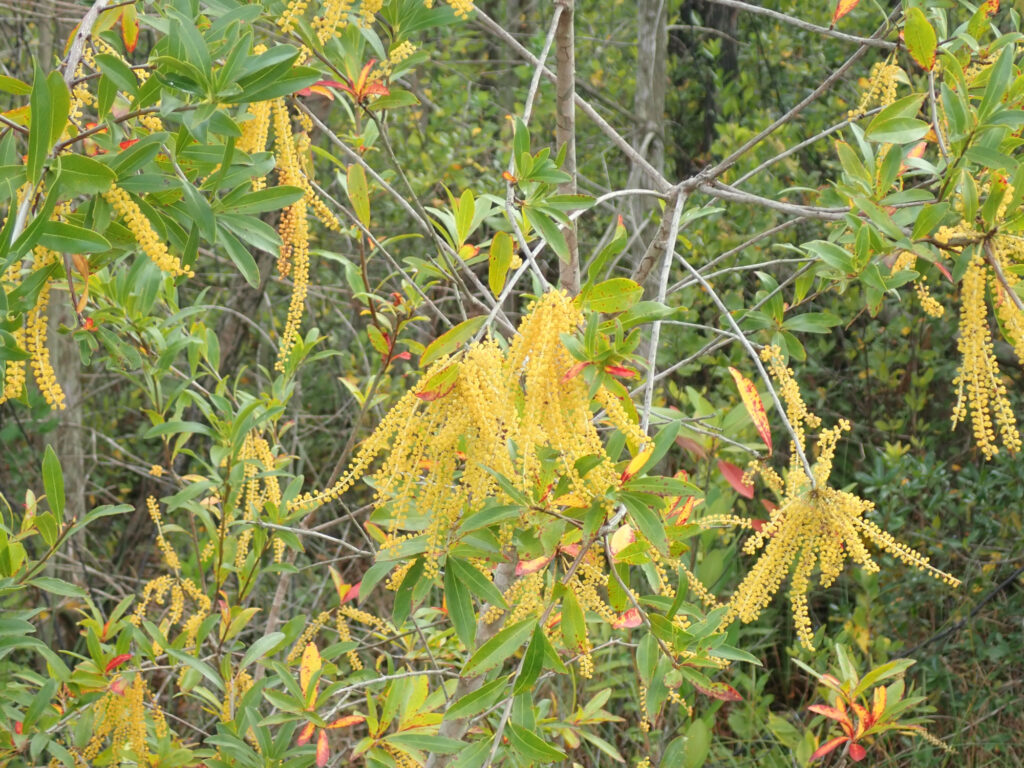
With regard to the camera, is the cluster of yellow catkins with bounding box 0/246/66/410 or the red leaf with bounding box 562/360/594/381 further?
the cluster of yellow catkins with bounding box 0/246/66/410

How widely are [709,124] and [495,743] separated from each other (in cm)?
516

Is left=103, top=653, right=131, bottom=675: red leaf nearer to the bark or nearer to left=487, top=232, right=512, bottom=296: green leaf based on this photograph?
left=487, top=232, right=512, bottom=296: green leaf

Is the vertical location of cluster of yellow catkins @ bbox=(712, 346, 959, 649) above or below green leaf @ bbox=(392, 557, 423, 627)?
above

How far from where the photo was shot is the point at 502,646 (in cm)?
156

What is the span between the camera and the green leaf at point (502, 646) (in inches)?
60.7

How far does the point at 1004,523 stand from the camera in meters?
4.30

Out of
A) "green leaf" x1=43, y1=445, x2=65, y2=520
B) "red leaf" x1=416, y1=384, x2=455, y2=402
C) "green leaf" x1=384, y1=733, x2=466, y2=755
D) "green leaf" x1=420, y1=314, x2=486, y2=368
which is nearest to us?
"red leaf" x1=416, y1=384, x2=455, y2=402

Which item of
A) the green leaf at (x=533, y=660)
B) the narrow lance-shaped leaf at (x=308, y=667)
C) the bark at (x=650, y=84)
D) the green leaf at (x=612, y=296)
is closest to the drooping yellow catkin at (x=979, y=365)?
the green leaf at (x=612, y=296)

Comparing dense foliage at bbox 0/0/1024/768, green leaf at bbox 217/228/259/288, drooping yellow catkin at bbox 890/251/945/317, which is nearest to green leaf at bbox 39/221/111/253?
dense foliage at bbox 0/0/1024/768

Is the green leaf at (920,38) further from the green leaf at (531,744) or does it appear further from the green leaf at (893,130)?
the green leaf at (531,744)

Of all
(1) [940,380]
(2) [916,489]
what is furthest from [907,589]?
(1) [940,380]

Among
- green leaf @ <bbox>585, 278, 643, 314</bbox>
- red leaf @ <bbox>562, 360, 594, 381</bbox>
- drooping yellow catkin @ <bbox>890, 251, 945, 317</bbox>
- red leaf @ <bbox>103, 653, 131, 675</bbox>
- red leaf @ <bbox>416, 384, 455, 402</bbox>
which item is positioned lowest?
red leaf @ <bbox>103, 653, 131, 675</bbox>

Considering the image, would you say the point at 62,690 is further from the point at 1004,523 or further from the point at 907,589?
the point at 1004,523

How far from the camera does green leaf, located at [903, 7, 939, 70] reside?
187 centimetres
